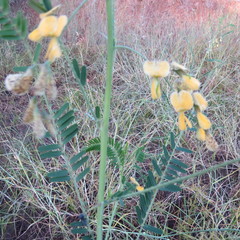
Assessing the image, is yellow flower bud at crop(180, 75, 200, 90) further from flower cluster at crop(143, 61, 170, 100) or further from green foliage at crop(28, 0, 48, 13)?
green foliage at crop(28, 0, 48, 13)

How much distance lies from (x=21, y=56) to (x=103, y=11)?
1468mm

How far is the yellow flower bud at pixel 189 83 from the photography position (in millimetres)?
544

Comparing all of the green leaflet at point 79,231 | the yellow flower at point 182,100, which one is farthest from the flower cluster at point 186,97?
the green leaflet at point 79,231

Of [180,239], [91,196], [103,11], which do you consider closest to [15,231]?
[91,196]

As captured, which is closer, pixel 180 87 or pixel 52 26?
pixel 52 26

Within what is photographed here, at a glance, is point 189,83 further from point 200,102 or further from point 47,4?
point 47,4

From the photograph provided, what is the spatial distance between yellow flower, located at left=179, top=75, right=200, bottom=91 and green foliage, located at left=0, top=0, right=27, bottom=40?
0.27 m

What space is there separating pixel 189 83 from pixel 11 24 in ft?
1.01

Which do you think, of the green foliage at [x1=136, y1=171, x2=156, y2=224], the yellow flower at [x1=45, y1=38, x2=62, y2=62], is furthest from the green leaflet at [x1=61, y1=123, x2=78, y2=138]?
the yellow flower at [x1=45, y1=38, x2=62, y2=62]

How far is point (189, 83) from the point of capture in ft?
1.79

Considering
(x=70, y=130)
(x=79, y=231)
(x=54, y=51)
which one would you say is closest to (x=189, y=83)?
(x=54, y=51)

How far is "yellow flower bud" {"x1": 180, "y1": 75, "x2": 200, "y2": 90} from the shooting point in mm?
544

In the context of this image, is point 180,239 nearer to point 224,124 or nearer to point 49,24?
point 224,124

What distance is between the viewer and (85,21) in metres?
3.19
